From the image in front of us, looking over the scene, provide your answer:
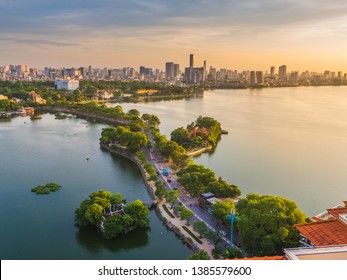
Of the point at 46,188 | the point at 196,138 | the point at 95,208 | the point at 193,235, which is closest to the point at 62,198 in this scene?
the point at 46,188

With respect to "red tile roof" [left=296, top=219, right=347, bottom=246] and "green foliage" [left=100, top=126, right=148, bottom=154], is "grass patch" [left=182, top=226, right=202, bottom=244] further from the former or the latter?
"green foliage" [left=100, top=126, right=148, bottom=154]

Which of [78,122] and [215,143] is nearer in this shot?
[215,143]

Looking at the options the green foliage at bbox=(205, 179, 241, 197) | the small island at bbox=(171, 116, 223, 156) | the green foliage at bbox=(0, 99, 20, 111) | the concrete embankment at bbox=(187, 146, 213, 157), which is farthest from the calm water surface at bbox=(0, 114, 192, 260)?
the green foliage at bbox=(0, 99, 20, 111)

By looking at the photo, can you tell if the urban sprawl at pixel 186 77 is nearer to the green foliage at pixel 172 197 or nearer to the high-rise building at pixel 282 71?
the high-rise building at pixel 282 71

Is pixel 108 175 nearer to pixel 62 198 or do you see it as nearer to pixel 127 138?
pixel 62 198

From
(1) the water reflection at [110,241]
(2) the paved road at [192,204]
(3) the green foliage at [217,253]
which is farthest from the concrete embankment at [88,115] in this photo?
(3) the green foliage at [217,253]

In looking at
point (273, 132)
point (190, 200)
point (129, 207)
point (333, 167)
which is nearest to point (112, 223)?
point (129, 207)
